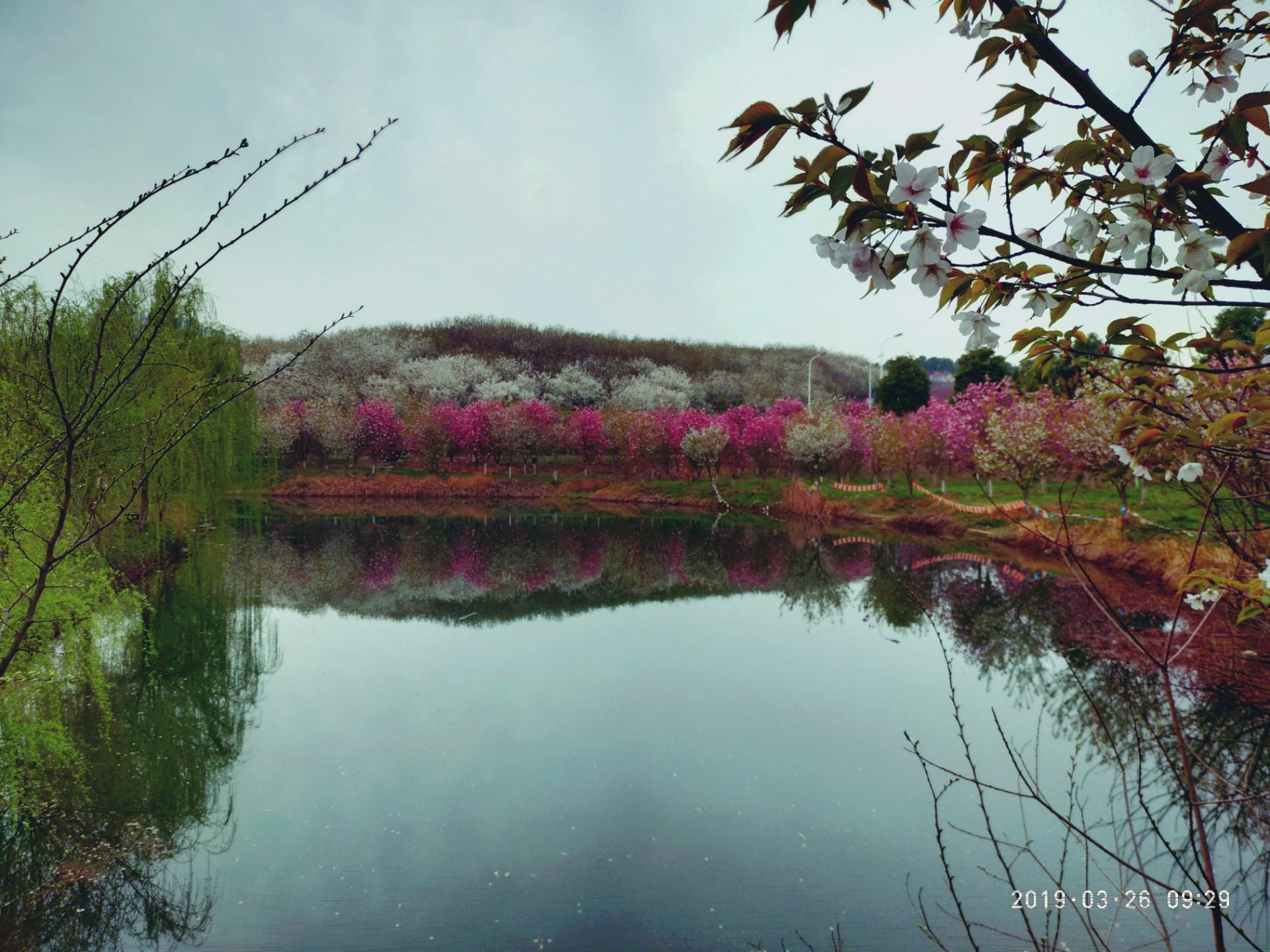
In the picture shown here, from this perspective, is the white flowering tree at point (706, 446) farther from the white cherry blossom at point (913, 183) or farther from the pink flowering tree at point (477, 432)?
the white cherry blossom at point (913, 183)

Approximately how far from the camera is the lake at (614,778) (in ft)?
13.7

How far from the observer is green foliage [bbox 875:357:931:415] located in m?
38.3

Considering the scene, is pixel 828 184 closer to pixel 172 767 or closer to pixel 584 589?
pixel 172 767

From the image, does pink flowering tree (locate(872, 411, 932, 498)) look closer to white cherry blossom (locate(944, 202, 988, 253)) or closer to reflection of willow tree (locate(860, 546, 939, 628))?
reflection of willow tree (locate(860, 546, 939, 628))

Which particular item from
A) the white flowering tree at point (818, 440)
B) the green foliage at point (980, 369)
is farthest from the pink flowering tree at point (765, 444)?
the green foliage at point (980, 369)

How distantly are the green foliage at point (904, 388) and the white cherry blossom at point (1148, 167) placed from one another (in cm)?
3883

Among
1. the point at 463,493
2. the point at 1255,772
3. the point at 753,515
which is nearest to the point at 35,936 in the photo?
the point at 1255,772

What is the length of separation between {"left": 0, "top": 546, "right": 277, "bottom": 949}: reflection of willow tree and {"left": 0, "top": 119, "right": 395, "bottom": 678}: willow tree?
100cm

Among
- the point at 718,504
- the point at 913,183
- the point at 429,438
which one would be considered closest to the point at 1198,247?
the point at 913,183

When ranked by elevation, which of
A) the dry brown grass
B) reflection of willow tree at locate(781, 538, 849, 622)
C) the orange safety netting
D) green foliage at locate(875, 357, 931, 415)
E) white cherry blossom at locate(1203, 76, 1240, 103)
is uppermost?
green foliage at locate(875, 357, 931, 415)

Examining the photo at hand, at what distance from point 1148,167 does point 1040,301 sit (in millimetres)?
325

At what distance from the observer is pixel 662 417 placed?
33875 millimetres

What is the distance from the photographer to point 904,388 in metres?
38.4

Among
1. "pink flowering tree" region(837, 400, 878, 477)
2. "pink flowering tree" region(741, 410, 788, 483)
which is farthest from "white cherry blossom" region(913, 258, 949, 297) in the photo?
"pink flowering tree" region(741, 410, 788, 483)
